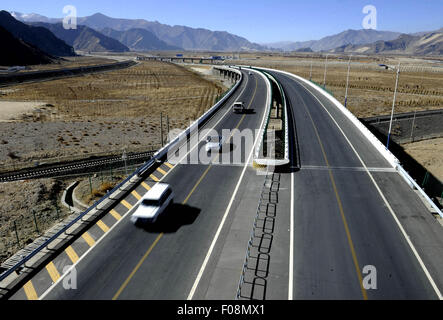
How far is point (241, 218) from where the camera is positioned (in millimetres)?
21688

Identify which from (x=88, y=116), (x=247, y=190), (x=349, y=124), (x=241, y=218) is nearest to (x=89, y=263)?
(x=241, y=218)

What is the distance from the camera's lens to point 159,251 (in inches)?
719

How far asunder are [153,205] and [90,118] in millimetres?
53464

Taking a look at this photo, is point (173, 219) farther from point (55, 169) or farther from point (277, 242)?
point (55, 169)

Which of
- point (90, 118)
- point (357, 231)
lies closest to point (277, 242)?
point (357, 231)

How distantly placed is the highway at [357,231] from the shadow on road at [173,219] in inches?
282

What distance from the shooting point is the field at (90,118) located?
155 feet

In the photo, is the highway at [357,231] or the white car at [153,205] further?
the white car at [153,205]

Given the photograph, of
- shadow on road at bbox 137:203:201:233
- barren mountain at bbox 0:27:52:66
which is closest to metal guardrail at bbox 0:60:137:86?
barren mountain at bbox 0:27:52:66

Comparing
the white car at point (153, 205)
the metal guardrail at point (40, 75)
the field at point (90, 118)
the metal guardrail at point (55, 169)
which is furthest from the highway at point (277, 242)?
the metal guardrail at point (40, 75)

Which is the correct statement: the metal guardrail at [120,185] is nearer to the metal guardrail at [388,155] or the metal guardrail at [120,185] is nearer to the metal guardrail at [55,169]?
the metal guardrail at [55,169]

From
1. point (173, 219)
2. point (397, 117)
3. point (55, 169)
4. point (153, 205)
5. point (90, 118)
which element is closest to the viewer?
point (153, 205)

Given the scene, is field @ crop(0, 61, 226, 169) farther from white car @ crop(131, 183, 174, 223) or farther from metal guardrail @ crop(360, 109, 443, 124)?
metal guardrail @ crop(360, 109, 443, 124)
